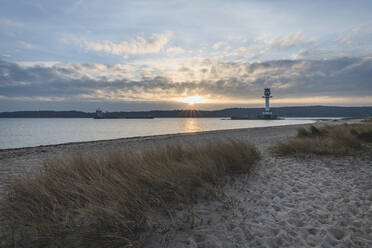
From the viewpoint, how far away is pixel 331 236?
2.54 metres

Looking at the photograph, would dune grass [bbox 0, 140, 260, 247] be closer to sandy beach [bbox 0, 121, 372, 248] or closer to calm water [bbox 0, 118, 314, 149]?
sandy beach [bbox 0, 121, 372, 248]

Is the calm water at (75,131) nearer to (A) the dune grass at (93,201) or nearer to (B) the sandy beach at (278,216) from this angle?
(A) the dune grass at (93,201)

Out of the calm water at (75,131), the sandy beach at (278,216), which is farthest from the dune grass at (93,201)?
the calm water at (75,131)

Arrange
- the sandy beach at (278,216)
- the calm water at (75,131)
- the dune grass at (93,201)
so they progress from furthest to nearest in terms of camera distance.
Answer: the calm water at (75,131), the sandy beach at (278,216), the dune grass at (93,201)

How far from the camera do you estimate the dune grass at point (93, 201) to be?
231cm

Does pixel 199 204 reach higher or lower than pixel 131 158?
lower

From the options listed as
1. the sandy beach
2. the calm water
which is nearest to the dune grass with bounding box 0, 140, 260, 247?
the sandy beach

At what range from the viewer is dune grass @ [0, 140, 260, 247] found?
90.8 inches

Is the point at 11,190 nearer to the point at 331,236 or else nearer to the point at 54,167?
the point at 54,167

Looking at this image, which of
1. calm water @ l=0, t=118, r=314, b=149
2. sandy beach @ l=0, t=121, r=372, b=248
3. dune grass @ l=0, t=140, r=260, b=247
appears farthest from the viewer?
calm water @ l=0, t=118, r=314, b=149

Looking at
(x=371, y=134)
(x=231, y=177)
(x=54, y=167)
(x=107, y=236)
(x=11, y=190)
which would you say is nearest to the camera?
(x=107, y=236)

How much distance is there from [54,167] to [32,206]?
4.93 ft

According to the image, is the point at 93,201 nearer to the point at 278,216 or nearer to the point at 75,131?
the point at 278,216

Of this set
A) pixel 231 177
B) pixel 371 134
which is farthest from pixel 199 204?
pixel 371 134
